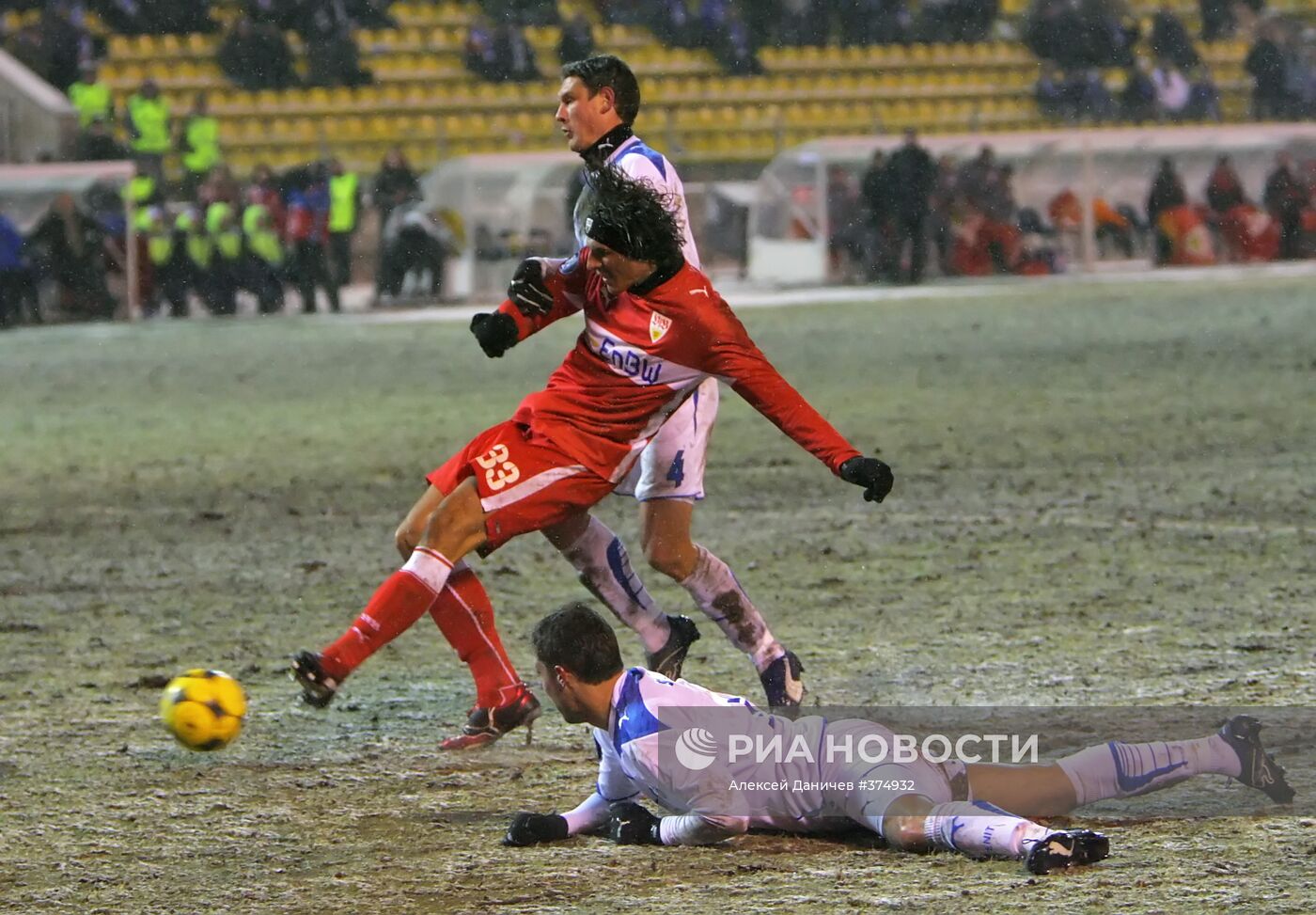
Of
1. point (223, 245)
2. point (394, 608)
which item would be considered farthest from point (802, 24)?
point (394, 608)

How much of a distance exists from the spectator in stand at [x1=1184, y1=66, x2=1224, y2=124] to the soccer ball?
32.2 metres

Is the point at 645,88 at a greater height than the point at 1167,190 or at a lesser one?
greater

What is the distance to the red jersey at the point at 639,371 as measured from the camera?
566cm

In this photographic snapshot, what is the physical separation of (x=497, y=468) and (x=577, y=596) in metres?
2.72

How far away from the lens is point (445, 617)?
5.95 m

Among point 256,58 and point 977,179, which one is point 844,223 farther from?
point 256,58

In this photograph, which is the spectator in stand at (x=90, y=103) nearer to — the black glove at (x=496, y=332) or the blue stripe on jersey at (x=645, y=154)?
the blue stripe on jersey at (x=645, y=154)

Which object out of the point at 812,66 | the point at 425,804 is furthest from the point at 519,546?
the point at 812,66

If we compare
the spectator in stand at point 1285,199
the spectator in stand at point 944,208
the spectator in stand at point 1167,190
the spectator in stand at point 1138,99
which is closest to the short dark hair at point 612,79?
the spectator in stand at point 944,208

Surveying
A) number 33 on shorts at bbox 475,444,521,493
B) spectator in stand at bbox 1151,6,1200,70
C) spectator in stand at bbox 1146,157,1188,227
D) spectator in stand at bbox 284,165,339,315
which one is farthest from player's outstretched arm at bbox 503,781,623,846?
spectator in stand at bbox 1151,6,1200,70

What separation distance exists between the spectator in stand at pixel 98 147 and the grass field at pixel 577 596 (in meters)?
11.1

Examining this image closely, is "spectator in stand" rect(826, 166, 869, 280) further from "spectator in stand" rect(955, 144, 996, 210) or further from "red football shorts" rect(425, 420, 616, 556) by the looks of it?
"red football shorts" rect(425, 420, 616, 556)

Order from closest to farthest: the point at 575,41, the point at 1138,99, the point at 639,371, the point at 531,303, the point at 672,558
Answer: the point at 639,371 < the point at 531,303 < the point at 672,558 < the point at 575,41 < the point at 1138,99

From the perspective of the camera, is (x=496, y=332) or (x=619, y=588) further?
(x=619, y=588)
